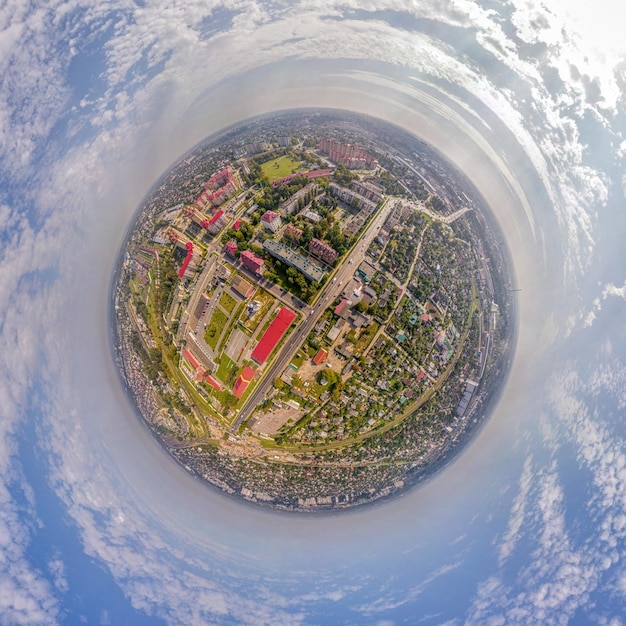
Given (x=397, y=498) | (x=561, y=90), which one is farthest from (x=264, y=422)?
(x=561, y=90)

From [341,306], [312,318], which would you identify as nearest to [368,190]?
[341,306]

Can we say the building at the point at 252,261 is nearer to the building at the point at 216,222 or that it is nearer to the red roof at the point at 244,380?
the building at the point at 216,222

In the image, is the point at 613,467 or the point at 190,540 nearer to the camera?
the point at 613,467

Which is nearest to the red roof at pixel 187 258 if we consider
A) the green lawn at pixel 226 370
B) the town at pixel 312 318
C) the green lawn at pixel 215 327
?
the town at pixel 312 318

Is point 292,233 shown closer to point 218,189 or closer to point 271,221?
point 271,221

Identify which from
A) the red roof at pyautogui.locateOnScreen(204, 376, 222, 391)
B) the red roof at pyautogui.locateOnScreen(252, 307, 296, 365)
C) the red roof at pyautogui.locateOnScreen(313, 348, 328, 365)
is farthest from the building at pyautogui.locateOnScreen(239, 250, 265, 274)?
the red roof at pyautogui.locateOnScreen(204, 376, 222, 391)

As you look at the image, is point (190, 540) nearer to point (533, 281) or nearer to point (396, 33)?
point (533, 281)
